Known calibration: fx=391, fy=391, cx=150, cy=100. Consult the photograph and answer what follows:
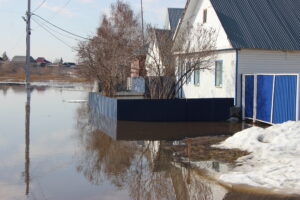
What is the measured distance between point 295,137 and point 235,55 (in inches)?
308

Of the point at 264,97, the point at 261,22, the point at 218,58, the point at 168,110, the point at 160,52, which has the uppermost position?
the point at 261,22

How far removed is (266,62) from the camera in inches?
664

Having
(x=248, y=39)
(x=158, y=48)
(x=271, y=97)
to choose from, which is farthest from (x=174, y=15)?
(x=271, y=97)

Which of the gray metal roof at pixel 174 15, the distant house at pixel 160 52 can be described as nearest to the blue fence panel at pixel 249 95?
the distant house at pixel 160 52

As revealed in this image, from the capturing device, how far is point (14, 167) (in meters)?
8.11

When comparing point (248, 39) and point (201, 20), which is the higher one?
point (201, 20)

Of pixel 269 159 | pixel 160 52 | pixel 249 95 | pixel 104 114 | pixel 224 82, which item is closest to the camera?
pixel 269 159

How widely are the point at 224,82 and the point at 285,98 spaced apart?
4.69 m

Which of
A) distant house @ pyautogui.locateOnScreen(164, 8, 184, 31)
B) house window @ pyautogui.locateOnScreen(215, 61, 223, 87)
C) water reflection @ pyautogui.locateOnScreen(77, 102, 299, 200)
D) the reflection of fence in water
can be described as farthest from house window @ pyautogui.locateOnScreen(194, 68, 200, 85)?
distant house @ pyautogui.locateOnScreen(164, 8, 184, 31)

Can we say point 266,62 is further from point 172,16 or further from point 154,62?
point 172,16

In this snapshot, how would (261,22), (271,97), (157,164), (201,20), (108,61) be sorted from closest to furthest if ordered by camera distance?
(157,164) < (271,97) < (261,22) < (201,20) < (108,61)

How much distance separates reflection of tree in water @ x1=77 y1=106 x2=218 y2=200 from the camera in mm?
6574

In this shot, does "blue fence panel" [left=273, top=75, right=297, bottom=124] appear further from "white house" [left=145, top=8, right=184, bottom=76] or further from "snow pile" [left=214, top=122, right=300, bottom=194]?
"white house" [left=145, top=8, right=184, bottom=76]

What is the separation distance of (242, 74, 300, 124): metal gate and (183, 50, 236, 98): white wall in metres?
0.93
